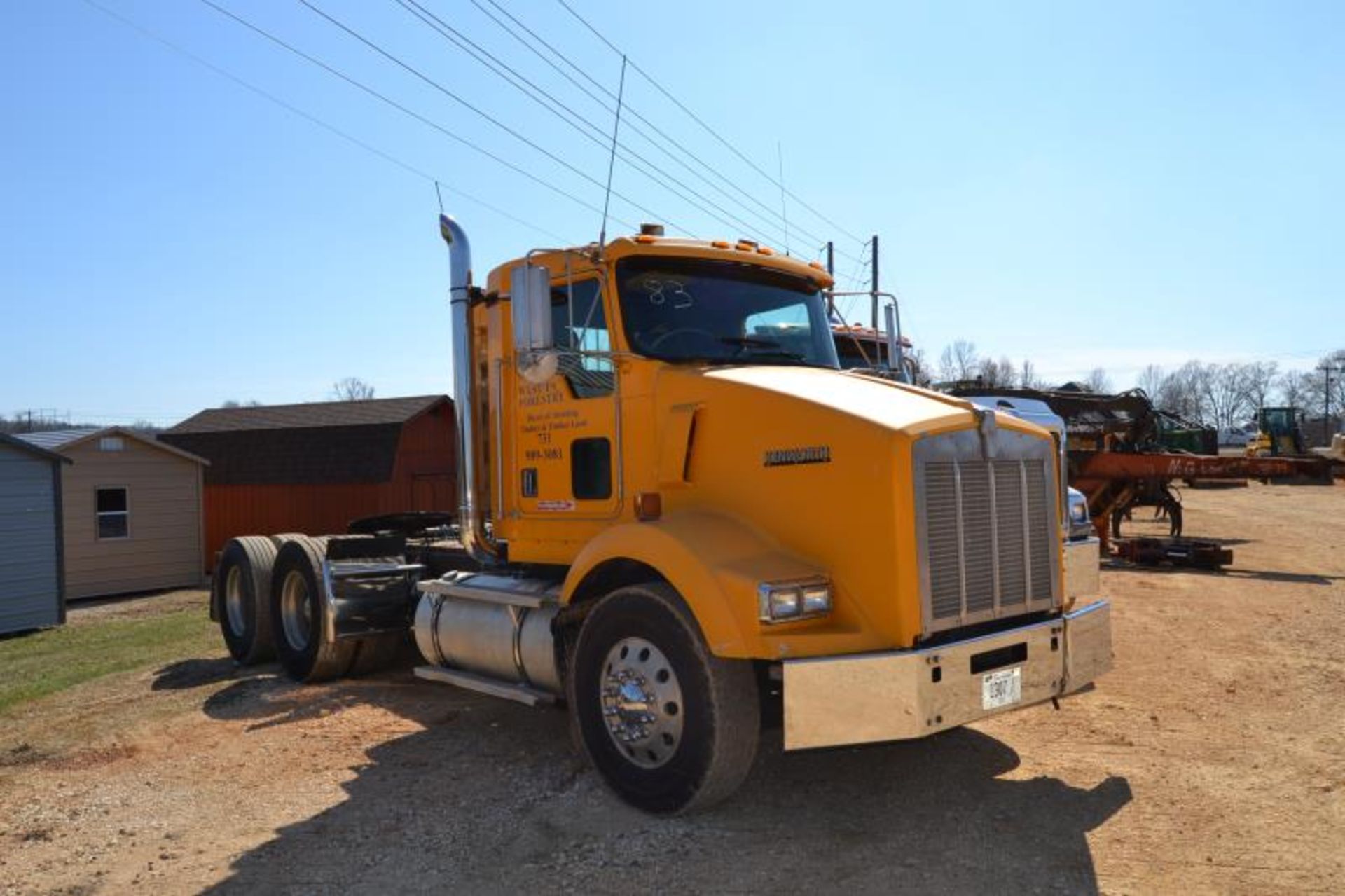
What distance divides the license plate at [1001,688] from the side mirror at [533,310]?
2731mm

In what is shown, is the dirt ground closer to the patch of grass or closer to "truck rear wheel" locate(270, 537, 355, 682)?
"truck rear wheel" locate(270, 537, 355, 682)

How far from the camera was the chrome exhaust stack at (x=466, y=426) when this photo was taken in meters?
6.80

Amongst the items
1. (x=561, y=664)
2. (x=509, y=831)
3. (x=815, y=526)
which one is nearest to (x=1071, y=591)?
(x=815, y=526)

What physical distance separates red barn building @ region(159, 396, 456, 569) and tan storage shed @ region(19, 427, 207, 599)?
1.85m

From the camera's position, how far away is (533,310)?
516cm

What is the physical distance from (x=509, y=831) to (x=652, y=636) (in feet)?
3.87

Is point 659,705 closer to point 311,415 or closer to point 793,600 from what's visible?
point 793,600

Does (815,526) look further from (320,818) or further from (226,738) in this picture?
(226,738)

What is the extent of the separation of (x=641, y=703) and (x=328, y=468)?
21.3m

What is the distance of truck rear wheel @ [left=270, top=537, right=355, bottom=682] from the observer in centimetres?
830

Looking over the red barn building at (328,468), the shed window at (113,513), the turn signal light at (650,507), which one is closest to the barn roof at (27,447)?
the shed window at (113,513)

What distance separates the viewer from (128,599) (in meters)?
20.7

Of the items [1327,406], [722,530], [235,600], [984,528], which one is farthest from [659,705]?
[1327,406]

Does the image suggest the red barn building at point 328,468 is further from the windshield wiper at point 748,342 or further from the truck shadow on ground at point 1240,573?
the windshield wiper at point 748,342
